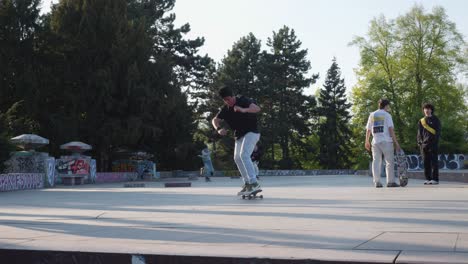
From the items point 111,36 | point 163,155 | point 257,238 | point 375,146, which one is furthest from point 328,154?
point 257,238

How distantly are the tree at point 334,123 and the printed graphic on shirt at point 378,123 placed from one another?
65.0 meters

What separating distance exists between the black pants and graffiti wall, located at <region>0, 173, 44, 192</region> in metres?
13.5

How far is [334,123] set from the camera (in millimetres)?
81688

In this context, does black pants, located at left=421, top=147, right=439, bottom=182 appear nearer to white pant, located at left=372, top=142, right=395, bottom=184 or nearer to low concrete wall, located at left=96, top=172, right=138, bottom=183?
white pant, located at left=372, top=142, right=395, bottom=184

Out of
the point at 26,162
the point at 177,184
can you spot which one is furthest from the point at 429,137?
the point at 26,162

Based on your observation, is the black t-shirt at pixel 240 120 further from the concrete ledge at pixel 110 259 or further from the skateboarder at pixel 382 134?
the concrete ledge at pixel 110 259

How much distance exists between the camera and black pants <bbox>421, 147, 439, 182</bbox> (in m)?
16.4

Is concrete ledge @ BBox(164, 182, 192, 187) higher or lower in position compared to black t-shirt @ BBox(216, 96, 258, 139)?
lower

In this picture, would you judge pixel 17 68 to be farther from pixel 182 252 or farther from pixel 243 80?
pixel 182 252

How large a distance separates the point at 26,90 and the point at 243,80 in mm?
33542

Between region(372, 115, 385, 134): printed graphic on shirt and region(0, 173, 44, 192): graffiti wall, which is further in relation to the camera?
region(0, 173, 44, 192): graffiti wall

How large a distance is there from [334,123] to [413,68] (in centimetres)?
1785

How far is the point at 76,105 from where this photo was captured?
45156mm

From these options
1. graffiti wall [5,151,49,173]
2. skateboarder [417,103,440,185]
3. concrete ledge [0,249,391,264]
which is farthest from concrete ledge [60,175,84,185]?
concrete ledge [0,249,391,264]
